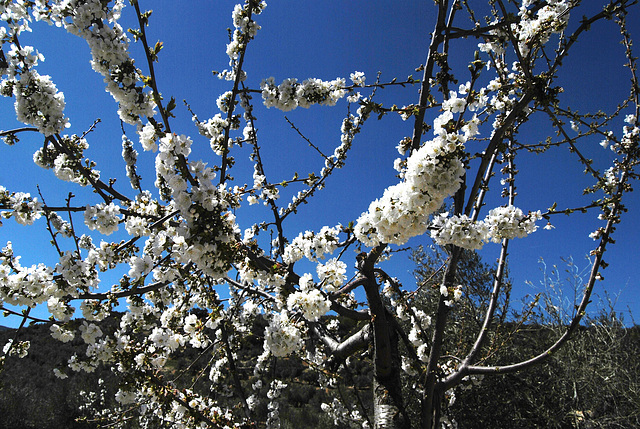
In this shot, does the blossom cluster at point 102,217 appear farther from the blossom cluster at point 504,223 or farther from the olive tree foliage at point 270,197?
the blossom cluster at point 504,223

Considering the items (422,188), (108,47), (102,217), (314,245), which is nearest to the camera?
(422,188)

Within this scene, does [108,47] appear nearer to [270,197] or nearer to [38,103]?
[38,103]

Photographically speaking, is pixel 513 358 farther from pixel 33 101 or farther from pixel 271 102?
pixel 33 101

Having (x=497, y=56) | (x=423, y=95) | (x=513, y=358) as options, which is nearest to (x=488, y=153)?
(x=423, y=95)

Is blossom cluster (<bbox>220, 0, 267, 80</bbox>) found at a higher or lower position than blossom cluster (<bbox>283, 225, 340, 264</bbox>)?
higher

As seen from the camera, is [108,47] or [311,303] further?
[311,303]

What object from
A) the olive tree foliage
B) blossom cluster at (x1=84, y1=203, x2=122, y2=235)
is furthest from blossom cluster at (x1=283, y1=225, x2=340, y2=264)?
blossom cluster at (x1=84, y1=203, x2=122, y2=235)

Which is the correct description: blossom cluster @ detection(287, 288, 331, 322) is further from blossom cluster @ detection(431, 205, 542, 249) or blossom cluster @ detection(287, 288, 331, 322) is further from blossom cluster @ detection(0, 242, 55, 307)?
blossom cluster @ detection(0, 242, 55, 307)

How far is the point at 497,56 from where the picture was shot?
12.5ft

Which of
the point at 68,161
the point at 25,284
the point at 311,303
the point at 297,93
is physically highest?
the point at 297,93

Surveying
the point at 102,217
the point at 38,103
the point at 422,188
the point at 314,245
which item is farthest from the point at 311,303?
the point at 38,103

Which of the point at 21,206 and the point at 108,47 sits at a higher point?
the point at 108,47

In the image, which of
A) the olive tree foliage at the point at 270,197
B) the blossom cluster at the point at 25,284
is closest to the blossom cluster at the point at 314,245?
the olive tree foliage at the point at 270,197

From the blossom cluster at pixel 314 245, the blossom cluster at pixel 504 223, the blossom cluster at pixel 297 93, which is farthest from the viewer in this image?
the blossom cluster at pixel 297 93
